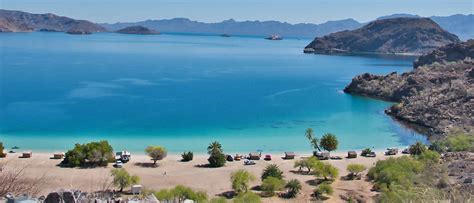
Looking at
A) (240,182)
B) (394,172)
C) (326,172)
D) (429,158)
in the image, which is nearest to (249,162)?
(326,172)

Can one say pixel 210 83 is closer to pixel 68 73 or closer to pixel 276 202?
pixel 68 73

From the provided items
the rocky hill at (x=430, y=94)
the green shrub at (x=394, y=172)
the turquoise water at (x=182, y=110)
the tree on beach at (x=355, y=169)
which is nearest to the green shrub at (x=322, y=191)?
the green shrub at (x=394, y=172)

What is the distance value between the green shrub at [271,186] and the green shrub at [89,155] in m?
11.7

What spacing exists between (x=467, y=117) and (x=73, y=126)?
127ft

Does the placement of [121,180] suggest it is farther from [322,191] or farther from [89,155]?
[322,191]

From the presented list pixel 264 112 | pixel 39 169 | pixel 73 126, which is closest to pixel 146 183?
pixel 39 169

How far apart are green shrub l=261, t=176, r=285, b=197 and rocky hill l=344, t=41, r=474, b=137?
27.8m

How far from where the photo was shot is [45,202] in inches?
399

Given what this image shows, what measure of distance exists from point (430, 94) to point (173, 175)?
1718 inches

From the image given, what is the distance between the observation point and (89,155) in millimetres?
33750

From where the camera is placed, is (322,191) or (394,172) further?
(394,172)

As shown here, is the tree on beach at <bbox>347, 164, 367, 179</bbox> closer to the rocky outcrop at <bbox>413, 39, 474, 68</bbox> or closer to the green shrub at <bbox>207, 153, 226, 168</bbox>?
the green shrub at <bbox>207, 153, 226, 168</bbox>

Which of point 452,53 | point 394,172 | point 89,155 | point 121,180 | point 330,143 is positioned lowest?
point 330,143

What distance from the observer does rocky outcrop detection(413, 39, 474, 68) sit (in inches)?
4221
